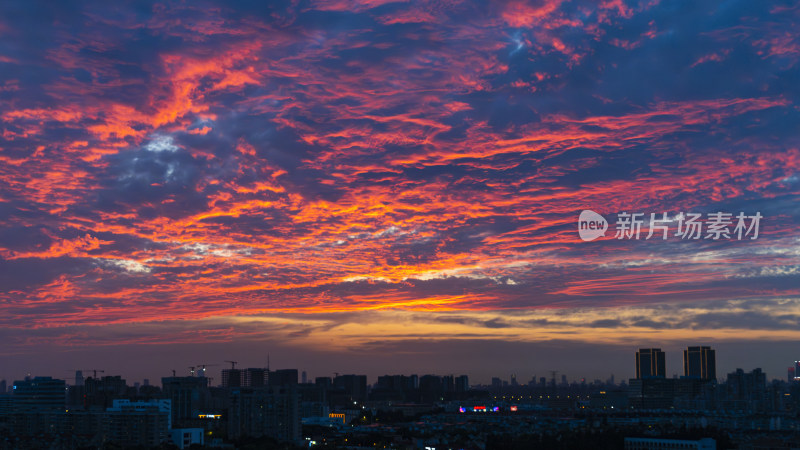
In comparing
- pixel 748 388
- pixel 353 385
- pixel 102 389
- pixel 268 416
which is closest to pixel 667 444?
pixel 268 416

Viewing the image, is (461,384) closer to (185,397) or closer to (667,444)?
(185,397)

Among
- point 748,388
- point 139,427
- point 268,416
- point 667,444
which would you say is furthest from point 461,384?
point 139,427

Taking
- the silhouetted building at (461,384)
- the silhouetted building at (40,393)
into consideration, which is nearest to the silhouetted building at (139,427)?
the silhouetted building at (40,393)

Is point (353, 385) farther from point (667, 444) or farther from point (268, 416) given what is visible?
point (667, 444)

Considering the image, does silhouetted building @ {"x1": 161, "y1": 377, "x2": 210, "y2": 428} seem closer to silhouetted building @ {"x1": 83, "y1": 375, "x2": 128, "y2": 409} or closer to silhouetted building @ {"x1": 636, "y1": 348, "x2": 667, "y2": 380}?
silhouetted building @ {"x1": 83, "y1": 375, "x2": 128, "y2": 409}

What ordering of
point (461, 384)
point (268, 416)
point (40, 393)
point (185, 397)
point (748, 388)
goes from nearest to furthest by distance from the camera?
point (268, 416) → point (40, 393) → point (185, 397) → point (748, 388) → point (461, 384)

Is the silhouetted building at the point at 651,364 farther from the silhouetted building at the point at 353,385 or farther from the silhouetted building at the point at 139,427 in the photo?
the silhouetted building at the point at 139,427

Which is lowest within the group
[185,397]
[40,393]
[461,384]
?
[461,384]

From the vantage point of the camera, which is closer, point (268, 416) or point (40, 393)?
point (268, 416)

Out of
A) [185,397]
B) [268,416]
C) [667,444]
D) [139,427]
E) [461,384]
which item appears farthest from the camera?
[461,384]

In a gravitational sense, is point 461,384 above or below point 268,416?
below
